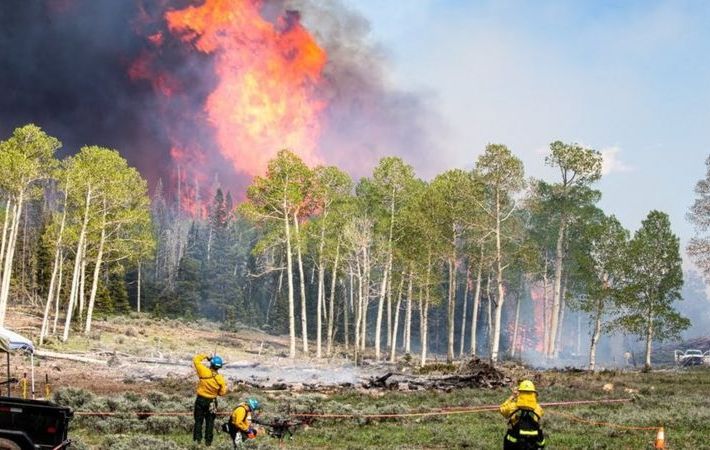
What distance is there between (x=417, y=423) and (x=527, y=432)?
897 centimetres

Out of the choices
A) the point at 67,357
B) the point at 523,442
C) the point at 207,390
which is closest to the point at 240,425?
the point at 207,390

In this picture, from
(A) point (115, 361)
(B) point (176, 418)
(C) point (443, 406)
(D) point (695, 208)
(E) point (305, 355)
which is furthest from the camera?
(E) point (305, 355)

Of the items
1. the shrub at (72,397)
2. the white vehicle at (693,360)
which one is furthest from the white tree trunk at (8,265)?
the white vehicle at (693,360)

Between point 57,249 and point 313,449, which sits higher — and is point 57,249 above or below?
above

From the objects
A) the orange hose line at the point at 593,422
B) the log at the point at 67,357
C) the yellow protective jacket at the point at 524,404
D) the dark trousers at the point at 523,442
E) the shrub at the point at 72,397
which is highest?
the yellow protective jacket at the point at 524,404

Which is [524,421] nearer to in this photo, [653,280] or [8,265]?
[653,280]

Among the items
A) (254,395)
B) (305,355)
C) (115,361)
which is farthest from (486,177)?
(115,361)

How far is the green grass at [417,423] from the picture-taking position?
15211 millimetres

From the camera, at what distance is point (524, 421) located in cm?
1066

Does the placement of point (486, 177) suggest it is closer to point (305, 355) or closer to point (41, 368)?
point (305, 355)

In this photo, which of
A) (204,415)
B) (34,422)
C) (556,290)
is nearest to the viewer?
(34,422)

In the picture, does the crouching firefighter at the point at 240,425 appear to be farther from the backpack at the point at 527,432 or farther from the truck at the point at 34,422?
the backpack at the point at 527,432

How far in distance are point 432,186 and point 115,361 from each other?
2495 cm

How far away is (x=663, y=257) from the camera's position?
136 feet
